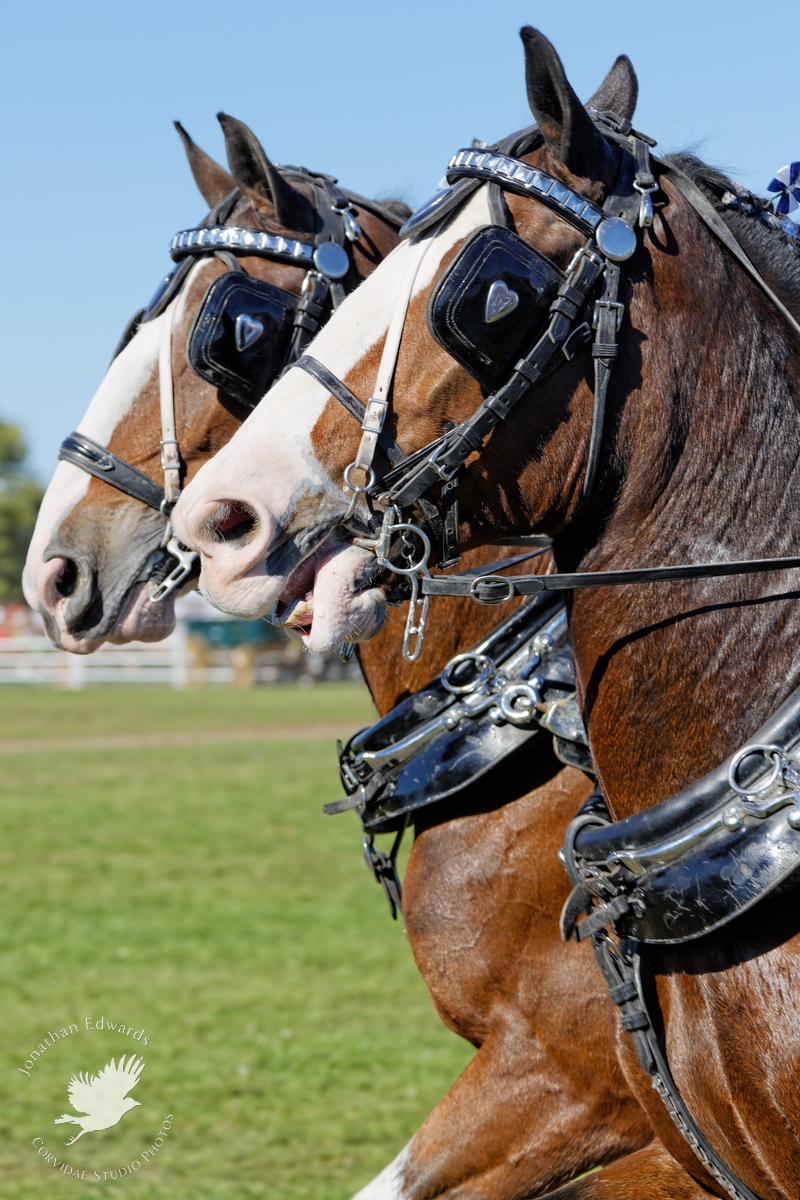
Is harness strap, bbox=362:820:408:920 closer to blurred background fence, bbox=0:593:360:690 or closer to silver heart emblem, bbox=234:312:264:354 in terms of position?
silver heart emblem, bbox=234:312:264:354

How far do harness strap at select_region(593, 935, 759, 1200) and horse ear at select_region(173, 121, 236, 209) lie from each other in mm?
2766

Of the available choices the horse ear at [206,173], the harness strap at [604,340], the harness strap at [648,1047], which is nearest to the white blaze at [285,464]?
the harness strap at [604,340]

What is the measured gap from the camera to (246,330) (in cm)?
342

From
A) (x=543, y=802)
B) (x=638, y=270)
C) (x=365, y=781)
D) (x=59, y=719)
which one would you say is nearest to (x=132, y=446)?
(x=365, y=781)

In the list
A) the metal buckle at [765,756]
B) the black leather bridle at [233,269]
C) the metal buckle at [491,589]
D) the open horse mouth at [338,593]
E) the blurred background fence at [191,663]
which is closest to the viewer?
the metal buckle at [765,756]

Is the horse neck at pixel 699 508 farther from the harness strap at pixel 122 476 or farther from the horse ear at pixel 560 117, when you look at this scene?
the harness strap at pixel 122 476

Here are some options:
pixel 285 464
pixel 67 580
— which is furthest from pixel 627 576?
pixel 67 580

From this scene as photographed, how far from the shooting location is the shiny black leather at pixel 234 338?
3389 millimetres

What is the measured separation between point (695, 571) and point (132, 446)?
6.33ft

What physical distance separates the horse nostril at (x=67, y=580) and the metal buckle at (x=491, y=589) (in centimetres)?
167

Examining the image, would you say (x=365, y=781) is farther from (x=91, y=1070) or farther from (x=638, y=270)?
(x=91, y=1070)

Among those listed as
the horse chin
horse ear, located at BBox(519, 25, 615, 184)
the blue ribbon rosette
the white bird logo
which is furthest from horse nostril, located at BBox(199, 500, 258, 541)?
the white bird logo

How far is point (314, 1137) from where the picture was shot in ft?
16.1

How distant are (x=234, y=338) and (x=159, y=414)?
14.3 inches
